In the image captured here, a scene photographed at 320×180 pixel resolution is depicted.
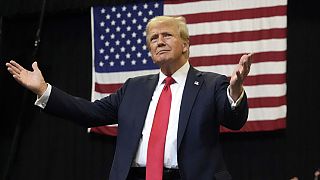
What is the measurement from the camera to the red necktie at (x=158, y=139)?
2.11 m

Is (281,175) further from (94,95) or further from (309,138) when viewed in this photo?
(94,95)

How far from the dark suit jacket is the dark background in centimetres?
290

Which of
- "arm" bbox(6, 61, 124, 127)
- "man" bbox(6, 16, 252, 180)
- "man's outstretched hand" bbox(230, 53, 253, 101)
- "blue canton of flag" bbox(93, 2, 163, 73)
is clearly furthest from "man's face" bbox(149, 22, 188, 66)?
"blue canton of flag" bbox(93, 2, 163, 73)

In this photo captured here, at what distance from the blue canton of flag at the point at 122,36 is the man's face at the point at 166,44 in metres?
3.04

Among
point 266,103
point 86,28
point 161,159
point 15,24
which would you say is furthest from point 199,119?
point 15,24

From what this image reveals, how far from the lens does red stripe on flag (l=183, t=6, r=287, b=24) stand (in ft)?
16.2

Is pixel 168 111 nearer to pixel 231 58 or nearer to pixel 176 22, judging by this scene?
pixel 176 22

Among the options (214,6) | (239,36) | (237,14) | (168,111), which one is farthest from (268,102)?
(168,111)

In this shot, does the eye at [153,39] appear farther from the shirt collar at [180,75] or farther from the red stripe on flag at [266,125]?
the red stripe on flag at [266,125]

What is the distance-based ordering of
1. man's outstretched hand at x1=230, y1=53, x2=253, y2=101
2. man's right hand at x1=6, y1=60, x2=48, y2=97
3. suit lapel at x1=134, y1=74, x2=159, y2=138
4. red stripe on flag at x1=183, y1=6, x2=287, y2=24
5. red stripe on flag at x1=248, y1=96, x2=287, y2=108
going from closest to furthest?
man's outstretched hand at x1=230, y1=53, x2=253, y2=101 → suit lapel at x1=134, y1=74, x2=159, y2=138 → man's right hand at x1=6, y1=60, x2=48, y2=97 → red stripe on flag at x1=248, y1=96, x2=287, y2=108 → red stripe on flag at x1=183, y1=6, x2=287, y2=24

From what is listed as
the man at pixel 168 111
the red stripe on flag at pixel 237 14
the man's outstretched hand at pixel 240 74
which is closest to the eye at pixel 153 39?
the man at pixel 168 111

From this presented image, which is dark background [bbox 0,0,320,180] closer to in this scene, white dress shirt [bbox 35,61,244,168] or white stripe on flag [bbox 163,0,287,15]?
white stripe on flag [bbox 163,0,287,15]

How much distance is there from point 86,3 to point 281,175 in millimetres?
2723

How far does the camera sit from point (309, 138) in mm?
4918
